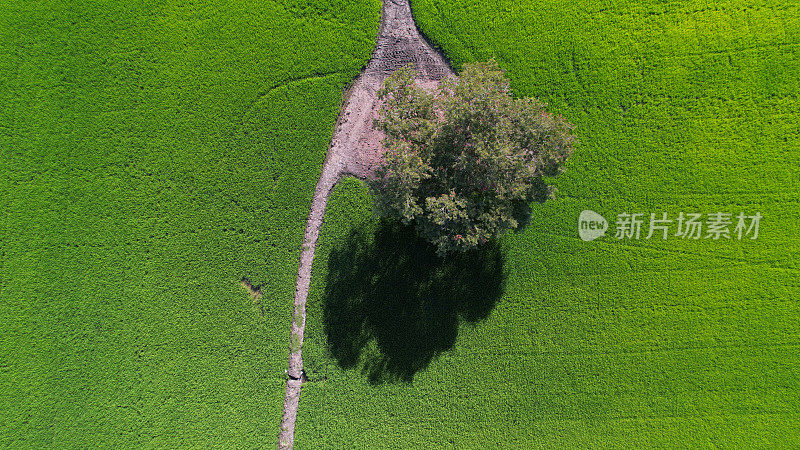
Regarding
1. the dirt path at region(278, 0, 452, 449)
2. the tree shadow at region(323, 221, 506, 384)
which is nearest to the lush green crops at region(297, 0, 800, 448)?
the tree shadow at region(323, 221, 506, 384)

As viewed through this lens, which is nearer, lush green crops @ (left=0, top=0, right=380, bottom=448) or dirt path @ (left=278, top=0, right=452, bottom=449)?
lush green crops @ (left=0, top=0, right=380, bottom=448)

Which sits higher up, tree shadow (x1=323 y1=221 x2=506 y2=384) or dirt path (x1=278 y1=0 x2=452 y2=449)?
dirt path (x1=278 y1=0 x2=452 y2=449)

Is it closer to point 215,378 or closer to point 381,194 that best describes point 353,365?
point 215,378

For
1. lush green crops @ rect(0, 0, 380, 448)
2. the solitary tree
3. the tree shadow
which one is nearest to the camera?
the solitary tree

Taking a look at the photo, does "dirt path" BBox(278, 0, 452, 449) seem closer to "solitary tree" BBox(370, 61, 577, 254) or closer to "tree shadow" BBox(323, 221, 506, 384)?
"tree shadow" BBox(323, 221, 506, 384)

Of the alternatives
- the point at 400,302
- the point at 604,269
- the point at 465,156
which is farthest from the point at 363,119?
the point at 604,269

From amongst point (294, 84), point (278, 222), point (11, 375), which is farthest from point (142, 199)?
point (11, 375)

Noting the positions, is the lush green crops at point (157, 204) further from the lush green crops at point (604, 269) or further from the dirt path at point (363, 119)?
the lush green crops at point (604, 269)

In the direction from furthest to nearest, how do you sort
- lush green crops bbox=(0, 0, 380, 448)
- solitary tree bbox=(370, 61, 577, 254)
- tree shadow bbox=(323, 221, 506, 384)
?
1. tree shadow bbox=(323, 221, 506, 384)
2. lush green crops bbox=(0, 0, 380, 448)
3. solitary tree bbox=(370, 61, 577, 254)
